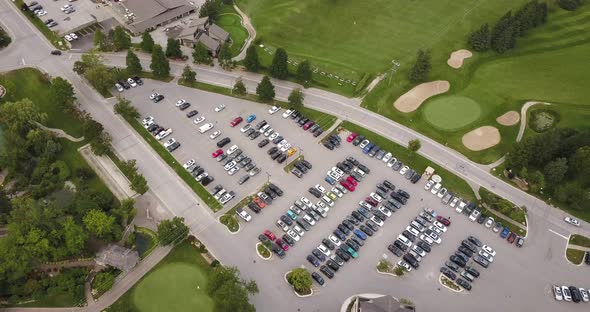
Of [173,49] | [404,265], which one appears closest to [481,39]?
[404,265]

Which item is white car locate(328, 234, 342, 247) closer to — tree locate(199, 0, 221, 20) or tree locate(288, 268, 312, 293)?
tree locate(288, 268, 312, 293)

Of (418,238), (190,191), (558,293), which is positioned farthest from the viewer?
(190,191)

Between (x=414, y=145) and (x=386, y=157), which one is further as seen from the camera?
(x=386, y=157)

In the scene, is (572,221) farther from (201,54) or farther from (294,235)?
(201,54)

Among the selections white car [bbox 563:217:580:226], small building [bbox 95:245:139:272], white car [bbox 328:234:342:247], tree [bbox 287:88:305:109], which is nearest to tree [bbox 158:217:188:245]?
small building [bbox 95:245:139:272]

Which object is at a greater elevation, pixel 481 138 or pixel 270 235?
pixel 481 138

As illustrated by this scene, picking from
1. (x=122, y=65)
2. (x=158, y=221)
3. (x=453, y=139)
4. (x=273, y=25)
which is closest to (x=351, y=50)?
(x=273, y=25)

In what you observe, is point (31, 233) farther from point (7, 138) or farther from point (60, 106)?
point (60, 106)
